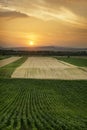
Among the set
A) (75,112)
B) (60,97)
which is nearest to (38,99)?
(60,97)

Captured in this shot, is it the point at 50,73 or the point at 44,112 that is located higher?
the point at 44,112

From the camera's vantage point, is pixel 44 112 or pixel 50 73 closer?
pixel 44 112

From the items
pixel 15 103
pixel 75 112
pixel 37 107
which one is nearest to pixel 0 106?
pixel 15 103

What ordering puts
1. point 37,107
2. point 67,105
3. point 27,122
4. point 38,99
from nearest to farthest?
point 27,122 < point 37,107 < point 67,105 < point 38,99

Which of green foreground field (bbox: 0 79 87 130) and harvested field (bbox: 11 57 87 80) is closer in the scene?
green foreground field (bbox: 0 79 87 130)

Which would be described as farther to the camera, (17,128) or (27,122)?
(27,122)

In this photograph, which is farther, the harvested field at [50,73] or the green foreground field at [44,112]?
the harvested field at [50,73]

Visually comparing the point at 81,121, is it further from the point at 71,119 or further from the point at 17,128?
the point at 17,128

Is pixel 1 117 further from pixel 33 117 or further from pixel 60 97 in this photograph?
pixel 60 97

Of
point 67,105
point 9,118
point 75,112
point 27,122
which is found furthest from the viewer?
point 67,105
